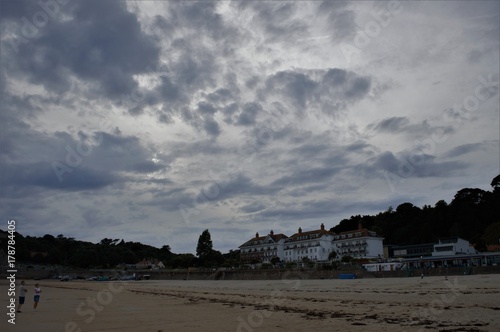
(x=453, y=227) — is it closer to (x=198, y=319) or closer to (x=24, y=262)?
(x=198, y=319)

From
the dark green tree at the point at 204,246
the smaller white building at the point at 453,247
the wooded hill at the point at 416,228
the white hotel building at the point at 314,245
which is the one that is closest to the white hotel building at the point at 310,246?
the white hotel building at the point at 314,245

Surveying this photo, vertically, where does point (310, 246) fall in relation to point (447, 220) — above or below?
below

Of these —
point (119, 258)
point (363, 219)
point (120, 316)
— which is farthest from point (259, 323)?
point (119, 258)

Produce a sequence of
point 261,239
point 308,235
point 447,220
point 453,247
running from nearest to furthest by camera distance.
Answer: point 453,247
point 447,220
point 308,235
point 261,239

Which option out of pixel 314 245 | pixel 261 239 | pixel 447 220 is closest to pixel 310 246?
pixel 314 245

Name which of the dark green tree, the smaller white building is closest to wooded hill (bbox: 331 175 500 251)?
the smaller white building

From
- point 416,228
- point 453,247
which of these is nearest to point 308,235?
point 416,228

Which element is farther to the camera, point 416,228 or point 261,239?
point 261,239

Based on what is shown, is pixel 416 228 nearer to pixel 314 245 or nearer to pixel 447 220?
pixel 447 220

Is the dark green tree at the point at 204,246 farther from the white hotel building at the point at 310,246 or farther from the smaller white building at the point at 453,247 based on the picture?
the smaller white building at the point at 453,247

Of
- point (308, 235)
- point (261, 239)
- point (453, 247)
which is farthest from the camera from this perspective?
point (261, 239)

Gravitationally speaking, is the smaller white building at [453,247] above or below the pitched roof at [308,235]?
below

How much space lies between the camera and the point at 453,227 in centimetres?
10125

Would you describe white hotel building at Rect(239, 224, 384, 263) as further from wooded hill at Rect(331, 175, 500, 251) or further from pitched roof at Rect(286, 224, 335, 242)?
wooded hill at Rect(331, 175, 500, 251)
